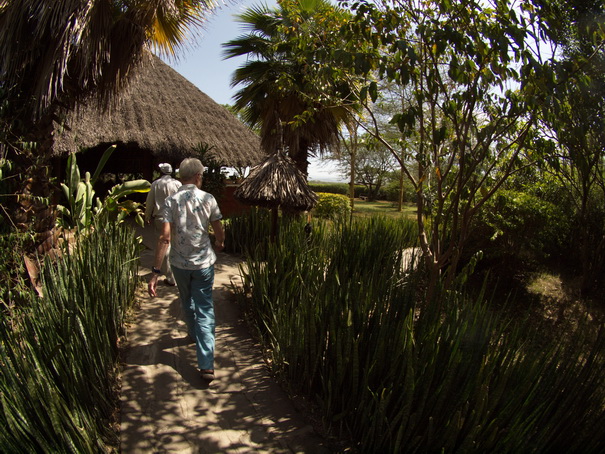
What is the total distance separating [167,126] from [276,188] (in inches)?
215

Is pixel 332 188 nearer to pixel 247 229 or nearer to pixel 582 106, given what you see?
pixel 247 229

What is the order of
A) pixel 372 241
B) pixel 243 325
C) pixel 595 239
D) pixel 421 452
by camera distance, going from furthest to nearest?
pixel 595 239
pixel 372 241
pixel 243 325
pixel 421 452

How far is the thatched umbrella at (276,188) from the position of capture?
20.1 ft

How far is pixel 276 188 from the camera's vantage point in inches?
242

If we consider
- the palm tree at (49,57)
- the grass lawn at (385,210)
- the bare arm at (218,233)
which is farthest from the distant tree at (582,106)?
the grass lawn at (385,210)

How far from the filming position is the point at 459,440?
215cm

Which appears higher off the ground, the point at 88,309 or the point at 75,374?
the point at 88,309

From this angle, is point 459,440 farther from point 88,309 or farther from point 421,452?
point 88,309

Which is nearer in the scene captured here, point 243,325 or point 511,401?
point 511,401

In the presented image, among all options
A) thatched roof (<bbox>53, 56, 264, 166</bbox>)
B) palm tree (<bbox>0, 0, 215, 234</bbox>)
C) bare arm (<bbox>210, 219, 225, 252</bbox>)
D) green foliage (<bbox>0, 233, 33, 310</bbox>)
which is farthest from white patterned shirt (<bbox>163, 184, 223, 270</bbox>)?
thatched roof (<bbox>53, 56, 264, 166</bbox>)

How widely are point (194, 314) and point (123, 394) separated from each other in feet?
2.50

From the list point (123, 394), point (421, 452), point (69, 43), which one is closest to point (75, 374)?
point (123, 394)

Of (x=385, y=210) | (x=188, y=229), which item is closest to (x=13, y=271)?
(x=188, y=229)

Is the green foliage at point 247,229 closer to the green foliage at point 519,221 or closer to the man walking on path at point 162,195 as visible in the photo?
the man walking on path at point 162,195
